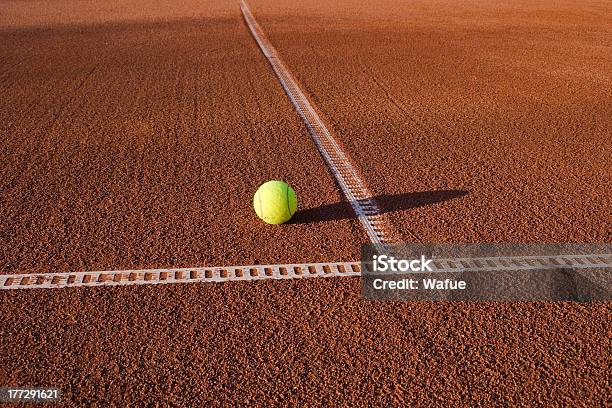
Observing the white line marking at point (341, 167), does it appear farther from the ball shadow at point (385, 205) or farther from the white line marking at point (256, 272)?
the white line marking at point (256, 272)

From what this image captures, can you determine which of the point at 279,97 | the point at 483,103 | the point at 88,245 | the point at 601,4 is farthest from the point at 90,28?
the point at 601,4

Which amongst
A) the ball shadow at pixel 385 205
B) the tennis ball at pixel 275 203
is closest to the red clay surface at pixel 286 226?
the ball shadow at pixel 385 205

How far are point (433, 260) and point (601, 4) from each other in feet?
78.6

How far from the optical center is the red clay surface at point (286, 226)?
12.4ft

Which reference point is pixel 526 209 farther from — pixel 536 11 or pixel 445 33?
pixel 536 11

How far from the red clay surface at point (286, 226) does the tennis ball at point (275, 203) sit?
14 centimetres

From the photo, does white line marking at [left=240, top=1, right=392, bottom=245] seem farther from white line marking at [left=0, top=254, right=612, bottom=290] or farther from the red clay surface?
white line marking at [left=0, top=254, right=612, bottom=290]

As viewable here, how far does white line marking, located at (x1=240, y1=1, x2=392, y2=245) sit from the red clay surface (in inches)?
5.8

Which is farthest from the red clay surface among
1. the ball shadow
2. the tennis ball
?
the tennis ball

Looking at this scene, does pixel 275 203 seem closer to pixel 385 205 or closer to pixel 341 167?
pixel 385 205

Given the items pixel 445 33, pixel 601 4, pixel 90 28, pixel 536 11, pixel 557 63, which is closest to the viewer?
pixel 557 63

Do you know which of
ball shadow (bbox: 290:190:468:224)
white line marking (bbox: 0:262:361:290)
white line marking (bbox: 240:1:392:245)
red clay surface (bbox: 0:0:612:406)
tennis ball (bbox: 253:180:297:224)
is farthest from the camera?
ball shadow (bbox: 290:190:468:224)

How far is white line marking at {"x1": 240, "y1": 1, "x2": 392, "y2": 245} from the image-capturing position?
18.2ft

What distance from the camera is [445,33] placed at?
55.5ft
